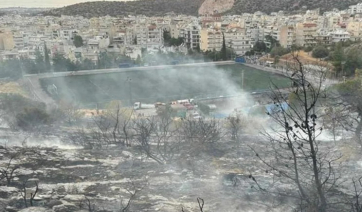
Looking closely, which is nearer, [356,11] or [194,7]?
[356,11]

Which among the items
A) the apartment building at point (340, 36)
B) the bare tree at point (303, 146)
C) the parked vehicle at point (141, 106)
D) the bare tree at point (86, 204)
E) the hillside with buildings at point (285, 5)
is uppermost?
the hillside with buildings at point (285, 5)

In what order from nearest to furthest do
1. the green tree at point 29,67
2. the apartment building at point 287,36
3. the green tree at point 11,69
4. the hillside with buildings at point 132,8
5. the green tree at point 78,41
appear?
the green tree at point 11,69 < the green tree at point 29,67 < the apartment building at point 287,36 < the green tree at point 78,41 < the hillside with buildings at point 132,8

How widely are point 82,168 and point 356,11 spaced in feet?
118

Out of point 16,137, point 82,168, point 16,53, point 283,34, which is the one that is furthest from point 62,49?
point 82,168

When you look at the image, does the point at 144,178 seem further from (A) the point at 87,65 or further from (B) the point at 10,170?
(A) the point at 87,65

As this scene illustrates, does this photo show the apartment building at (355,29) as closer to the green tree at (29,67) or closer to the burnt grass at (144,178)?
the green tree at (29,67)

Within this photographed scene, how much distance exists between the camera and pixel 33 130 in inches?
327

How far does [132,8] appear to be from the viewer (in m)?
50.3

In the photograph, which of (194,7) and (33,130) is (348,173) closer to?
(33,130)

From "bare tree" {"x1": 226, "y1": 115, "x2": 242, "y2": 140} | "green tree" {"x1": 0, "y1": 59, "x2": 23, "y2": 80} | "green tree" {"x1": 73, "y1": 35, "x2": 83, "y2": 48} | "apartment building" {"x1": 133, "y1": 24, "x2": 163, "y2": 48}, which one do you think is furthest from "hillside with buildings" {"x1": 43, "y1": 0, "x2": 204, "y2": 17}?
"bare tree" {"x1": 226, "y1": 115, "x2": 242, "y2": 140}

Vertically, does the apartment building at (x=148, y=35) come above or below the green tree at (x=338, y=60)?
above

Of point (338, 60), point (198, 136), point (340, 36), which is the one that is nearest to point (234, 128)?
point (198, 136)

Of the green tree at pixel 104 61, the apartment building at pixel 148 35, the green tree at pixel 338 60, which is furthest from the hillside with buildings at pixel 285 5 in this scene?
the green tree at pixel 104 61

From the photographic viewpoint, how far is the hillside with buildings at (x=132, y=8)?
48375mm
